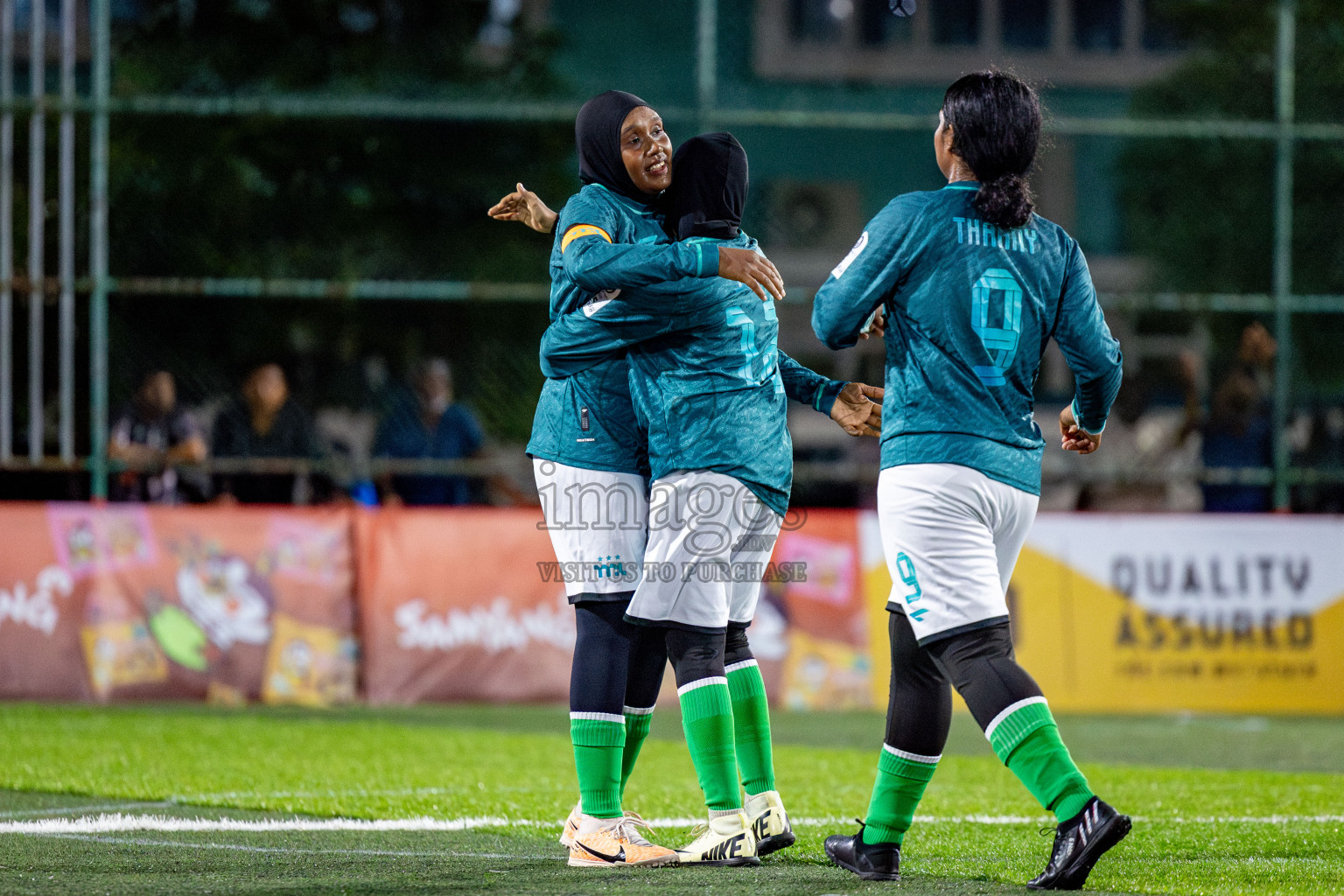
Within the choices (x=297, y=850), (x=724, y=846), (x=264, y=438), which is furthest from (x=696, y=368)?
(x=264, y=438)

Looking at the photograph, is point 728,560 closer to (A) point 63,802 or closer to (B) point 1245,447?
(A) point 63,802

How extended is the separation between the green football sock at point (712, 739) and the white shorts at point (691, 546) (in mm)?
183

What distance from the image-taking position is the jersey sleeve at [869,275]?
14.3 feet

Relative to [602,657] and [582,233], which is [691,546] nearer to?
[602,657]

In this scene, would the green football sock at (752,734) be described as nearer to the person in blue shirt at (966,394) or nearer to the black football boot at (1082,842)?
the person in blue shirt at (966,394)

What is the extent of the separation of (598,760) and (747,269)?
4.64 ft

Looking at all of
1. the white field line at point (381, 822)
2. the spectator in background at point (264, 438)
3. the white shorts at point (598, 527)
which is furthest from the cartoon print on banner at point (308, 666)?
the white shorts at point (598, 527)

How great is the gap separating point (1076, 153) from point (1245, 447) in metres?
2.39

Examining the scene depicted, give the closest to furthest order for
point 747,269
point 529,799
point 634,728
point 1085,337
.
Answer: point 1085,337
point 747,269
point 634,728
point 529,799

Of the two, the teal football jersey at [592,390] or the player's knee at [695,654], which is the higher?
the teal football jersey at [592,390]

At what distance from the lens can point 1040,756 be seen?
4195mm

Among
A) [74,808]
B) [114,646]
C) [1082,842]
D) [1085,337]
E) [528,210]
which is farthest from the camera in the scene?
[114,646]

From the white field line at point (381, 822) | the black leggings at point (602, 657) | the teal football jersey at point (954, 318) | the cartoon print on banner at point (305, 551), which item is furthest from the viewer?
the cartoon print on banner at point (305, 551)

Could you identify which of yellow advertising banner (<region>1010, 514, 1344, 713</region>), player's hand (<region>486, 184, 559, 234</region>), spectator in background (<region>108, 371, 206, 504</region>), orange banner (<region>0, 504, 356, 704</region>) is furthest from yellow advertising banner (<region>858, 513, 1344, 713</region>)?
Answer: player's hand (<region>486, 184, 559, 234</region>)
